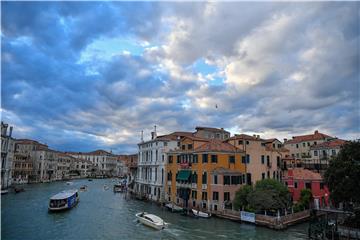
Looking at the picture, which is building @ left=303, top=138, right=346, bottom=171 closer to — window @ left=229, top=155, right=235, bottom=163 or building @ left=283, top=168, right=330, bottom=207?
building @ left=283, top=168, right=330, bottom=207

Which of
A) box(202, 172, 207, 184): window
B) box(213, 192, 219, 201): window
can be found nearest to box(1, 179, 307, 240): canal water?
box(213, 192, 219, 201): window

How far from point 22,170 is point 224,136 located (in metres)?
63.5

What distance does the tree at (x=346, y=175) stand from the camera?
22.1 meters

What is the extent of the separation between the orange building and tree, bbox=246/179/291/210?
3944mm

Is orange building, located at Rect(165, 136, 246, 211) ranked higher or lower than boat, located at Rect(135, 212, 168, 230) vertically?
higher

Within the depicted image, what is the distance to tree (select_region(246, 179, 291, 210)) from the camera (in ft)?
89.0

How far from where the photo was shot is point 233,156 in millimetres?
34500

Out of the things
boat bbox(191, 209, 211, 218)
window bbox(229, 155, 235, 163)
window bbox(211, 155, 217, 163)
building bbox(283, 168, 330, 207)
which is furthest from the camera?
window bbox(229, 155, 235, 163)

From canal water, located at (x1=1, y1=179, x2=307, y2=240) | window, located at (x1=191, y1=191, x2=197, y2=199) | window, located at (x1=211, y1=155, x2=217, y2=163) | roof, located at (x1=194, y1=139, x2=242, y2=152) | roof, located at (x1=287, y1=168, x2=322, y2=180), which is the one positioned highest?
roof, located at (x1=194, y1=139, x2=242, y2=152)

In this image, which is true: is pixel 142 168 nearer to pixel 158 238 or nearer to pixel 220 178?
pixel 220 178

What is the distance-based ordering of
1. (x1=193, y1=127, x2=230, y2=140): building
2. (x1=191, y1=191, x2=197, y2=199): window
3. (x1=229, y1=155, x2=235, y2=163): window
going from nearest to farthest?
1. (x1=229, y1=155, x2=235, y2=163): window
2. (x1=191, y1=191, x2=197, y2=199): window
3. (x1=193, y1=127, x2=230, y2=140): building

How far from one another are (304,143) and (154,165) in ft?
107

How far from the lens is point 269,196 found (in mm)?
27266

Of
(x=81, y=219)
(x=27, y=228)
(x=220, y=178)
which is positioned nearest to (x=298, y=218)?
(x=220, y=178)
